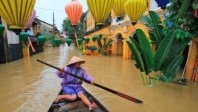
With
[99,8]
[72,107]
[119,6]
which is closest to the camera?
[99,8]

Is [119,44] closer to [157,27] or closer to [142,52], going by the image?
[157,27]

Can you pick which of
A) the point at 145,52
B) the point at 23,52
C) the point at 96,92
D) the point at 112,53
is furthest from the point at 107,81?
the point at 23,52

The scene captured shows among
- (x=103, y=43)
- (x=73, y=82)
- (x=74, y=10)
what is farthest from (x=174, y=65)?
(x=103, y=43)

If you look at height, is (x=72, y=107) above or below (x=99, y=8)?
below

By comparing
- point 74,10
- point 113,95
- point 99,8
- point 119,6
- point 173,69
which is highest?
point 74,10

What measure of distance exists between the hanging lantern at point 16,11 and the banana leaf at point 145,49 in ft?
16.1

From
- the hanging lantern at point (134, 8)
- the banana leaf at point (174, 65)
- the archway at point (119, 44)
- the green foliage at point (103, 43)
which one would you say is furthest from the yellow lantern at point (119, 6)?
the archway at point (119, 44)

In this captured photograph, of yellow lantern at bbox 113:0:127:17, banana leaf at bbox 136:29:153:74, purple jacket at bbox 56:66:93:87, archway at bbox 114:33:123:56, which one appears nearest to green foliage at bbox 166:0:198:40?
banana leaf at bbox 136:29:153:74

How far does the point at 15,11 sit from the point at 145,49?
5.47 m

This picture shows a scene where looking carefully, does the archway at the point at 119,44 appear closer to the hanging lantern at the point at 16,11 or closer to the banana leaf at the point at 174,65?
the banana leaf at the point at 174,65

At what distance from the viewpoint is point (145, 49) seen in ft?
28.0

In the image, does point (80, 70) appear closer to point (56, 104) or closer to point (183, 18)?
point (56, 104)

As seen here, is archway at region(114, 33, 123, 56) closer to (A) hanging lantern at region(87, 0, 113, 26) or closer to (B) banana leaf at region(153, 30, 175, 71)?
(B) banana leaf at region(153, 30, 175, 71)

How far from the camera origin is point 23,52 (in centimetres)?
2338
